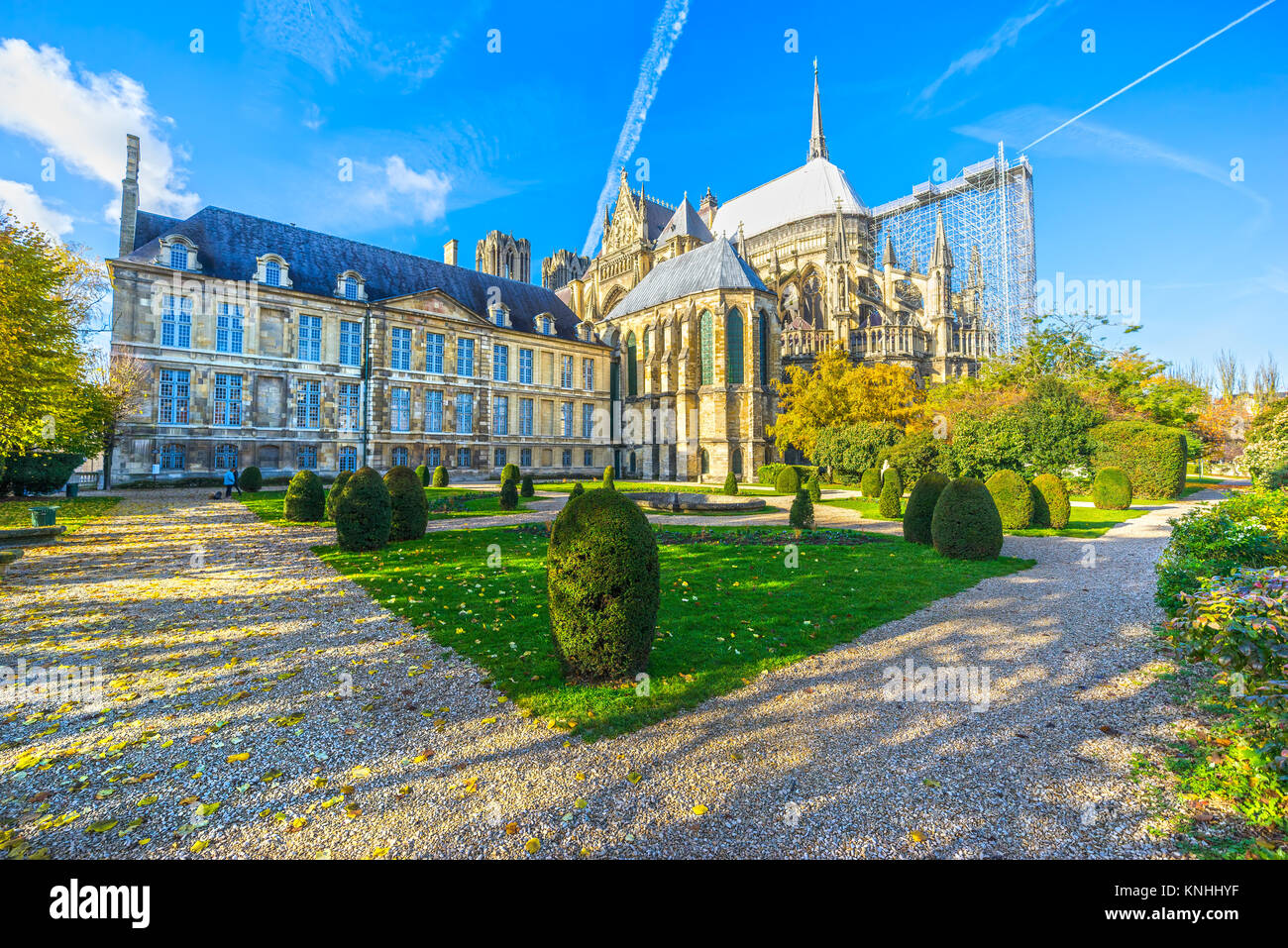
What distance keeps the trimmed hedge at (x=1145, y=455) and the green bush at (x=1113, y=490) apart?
403 centimetres

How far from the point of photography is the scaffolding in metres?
54.2

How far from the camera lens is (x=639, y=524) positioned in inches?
189

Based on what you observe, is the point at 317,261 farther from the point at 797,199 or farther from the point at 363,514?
the point at 797,199

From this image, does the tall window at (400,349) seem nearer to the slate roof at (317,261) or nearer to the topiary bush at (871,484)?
the slate roof at (317,261)

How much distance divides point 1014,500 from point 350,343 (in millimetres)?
33364

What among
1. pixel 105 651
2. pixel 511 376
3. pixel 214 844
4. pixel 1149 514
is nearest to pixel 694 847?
pixel 214 844

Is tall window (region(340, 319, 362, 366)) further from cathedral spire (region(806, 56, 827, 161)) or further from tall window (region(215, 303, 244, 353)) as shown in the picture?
cathedral spire (region(806, 56, 827, 161))

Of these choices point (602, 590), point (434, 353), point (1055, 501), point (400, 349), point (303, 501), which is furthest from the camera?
point (434, 353)

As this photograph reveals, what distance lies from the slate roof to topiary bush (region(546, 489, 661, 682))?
108ft

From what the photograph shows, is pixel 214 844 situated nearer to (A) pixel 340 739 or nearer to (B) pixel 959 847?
(A) pixel 340 739

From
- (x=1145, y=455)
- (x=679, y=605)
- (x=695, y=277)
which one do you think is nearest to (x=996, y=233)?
(x=695, y=277)

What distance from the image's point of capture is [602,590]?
15.2 ft

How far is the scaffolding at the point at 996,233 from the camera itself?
54.2 m

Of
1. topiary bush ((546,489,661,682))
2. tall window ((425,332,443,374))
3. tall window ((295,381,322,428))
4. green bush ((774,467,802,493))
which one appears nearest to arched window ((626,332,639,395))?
tall window ((425,332,443,374))
